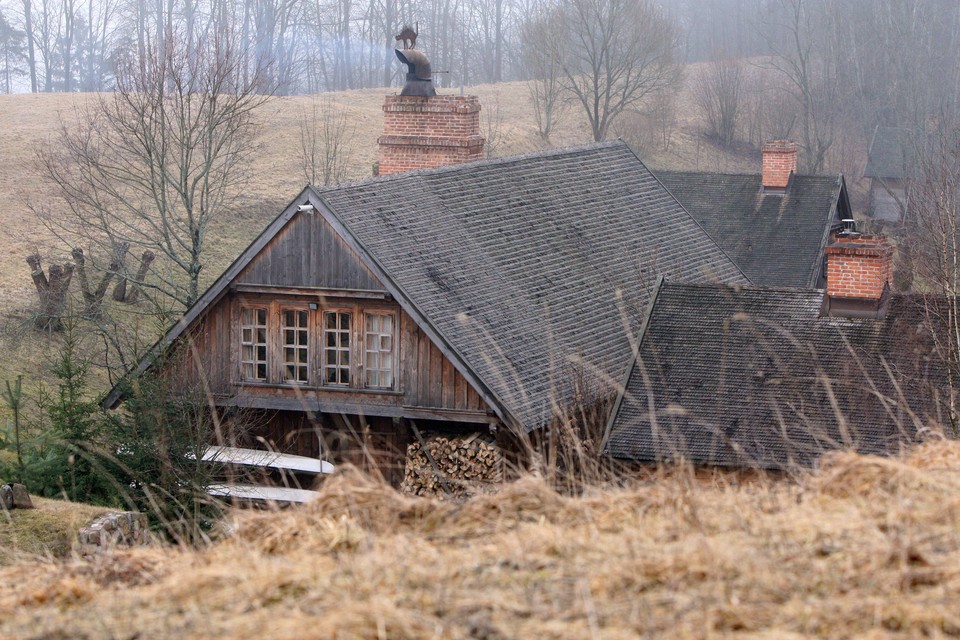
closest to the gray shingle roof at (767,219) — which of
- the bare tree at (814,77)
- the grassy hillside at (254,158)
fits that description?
the grassy hillside at (254,158)

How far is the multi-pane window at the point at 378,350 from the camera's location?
52.0 feet

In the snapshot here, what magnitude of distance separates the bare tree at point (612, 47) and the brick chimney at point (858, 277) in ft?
125

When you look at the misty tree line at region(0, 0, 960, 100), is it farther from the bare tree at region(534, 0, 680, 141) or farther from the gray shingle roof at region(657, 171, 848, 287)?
the gray shingle roof at region(657, 171, 848, 287)

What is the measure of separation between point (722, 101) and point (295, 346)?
48189 millimetres

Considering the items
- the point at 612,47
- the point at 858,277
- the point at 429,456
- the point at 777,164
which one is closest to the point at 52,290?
the point at 429,456

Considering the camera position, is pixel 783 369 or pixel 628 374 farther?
pixel 628 374

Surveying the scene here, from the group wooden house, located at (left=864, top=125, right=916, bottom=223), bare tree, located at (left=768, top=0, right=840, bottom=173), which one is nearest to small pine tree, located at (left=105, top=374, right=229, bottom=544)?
wooden house, located at (left=864, top=125, right=916, bottom=223)

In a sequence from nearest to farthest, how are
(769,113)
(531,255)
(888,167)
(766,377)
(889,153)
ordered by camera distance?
(766,377)
(531,255)
(888,167)
(889,153)
(769,113)

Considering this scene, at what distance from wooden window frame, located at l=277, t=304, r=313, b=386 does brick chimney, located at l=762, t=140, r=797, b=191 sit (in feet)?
54.8

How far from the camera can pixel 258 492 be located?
14.1 m

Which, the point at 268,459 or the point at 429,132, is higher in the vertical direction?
the point at 429,132

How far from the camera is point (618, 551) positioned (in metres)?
5.38

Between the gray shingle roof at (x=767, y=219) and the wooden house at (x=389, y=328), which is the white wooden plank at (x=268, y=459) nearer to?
the wooden house at (x=389, y=328)

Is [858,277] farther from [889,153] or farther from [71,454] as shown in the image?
[889,153]
